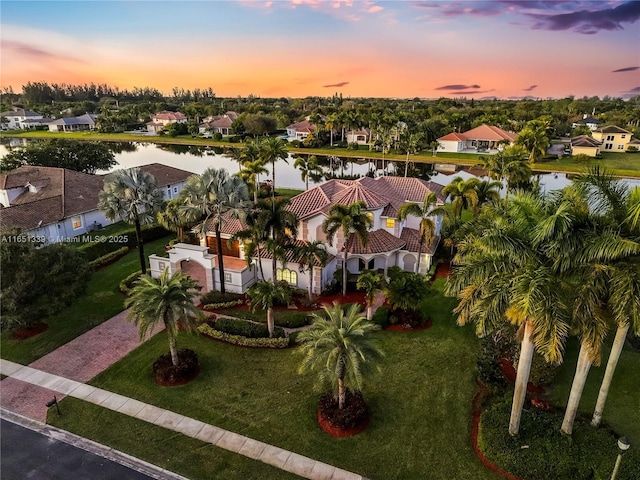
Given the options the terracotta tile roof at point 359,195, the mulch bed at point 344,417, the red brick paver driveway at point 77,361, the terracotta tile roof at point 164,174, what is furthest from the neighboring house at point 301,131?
the mulch bed at point 344,417

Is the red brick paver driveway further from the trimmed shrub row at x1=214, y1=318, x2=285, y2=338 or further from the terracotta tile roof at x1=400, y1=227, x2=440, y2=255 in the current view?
the terracotta tile roof at x1=400, y1=227, x2=440, y2=255

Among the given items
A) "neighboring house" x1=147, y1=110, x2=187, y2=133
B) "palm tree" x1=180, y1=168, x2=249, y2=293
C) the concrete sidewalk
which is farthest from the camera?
"neighboring house" x1=147, y1=110, x2=187, y2=133

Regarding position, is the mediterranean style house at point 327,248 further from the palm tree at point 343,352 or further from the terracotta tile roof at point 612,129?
the terracotta tile roof at point 612,129

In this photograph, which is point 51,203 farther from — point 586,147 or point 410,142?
point 586,147

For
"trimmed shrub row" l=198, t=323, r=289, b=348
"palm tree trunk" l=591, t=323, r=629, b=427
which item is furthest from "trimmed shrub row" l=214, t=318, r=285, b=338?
"palm tree trunk" l=591, t=323, r=629, b=427

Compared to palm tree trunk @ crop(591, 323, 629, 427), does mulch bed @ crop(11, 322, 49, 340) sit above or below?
below

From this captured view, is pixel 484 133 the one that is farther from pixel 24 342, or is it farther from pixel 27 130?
pixel 27 130

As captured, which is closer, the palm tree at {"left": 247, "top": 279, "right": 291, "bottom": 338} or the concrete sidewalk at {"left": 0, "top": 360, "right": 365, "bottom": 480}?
the concrete sidewalk at {"left": 0, "top": 360, "right": 365, "bottom": 480}

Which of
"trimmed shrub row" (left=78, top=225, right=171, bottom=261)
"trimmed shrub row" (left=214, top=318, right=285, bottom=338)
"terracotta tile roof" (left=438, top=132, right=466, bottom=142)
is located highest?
"terracotta tile roof" (left=438, top=132, right=466, bottom=142)
